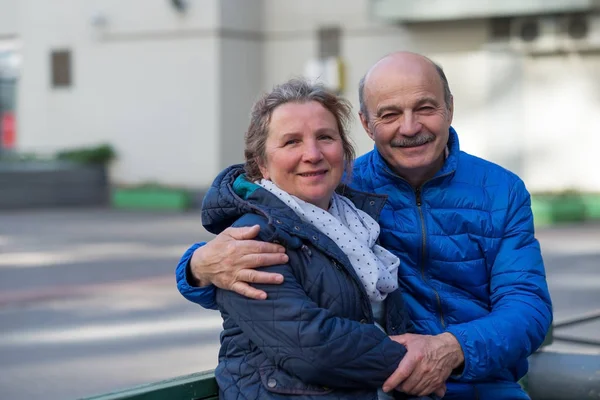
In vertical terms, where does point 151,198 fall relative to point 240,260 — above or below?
below

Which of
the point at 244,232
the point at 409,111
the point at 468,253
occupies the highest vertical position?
A: the point at 409,111

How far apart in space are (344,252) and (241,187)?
311mm

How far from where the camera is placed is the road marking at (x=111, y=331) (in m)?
7.80

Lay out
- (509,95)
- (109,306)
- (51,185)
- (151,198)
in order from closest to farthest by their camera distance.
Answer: (109,306)
(509,95)
(151,198)
(51,185)

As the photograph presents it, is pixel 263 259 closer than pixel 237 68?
Yes

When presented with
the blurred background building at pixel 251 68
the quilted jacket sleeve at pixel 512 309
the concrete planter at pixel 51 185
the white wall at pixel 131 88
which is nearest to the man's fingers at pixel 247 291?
the quilted jacket sleeve at pixel 512 309

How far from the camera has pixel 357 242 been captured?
2586 mm

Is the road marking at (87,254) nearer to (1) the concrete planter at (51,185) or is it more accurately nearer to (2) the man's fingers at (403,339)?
(1) the concrete planter at (51,185)

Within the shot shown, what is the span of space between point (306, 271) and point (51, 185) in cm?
1955

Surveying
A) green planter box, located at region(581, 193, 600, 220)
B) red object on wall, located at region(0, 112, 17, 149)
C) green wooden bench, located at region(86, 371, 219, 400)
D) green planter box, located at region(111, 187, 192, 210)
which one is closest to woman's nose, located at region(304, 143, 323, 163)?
green wooden bench, located at region(86, 371, 219, 400)

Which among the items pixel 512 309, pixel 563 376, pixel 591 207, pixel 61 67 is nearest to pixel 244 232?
pixel 512 309

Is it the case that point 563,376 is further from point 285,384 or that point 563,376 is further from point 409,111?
point 285,384

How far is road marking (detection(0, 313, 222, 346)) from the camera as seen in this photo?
7.80m

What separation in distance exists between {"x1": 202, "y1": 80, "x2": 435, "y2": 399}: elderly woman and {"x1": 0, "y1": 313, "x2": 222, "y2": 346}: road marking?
5.40m
